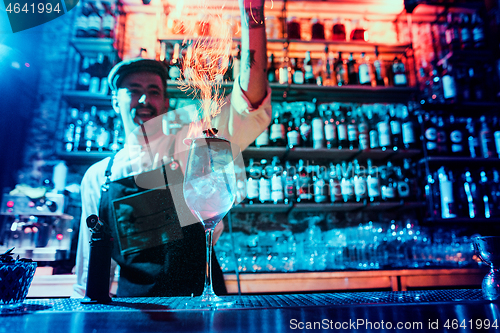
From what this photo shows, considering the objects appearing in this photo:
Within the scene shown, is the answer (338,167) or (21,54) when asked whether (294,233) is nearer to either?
Answer: (338,167)

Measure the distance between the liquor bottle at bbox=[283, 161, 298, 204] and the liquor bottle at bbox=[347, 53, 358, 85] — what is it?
85 cm

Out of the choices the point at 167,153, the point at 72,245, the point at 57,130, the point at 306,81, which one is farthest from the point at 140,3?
the point at 72,245

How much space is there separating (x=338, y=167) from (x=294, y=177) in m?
0.41

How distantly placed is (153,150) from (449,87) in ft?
7.67

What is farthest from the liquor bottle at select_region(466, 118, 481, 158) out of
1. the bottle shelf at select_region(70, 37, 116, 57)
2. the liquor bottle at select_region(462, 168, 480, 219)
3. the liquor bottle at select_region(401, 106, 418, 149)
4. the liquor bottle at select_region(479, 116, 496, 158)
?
the bottle shelf at select_region(70, 37, 116, 57)

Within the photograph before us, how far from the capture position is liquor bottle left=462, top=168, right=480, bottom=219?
2.30 metres

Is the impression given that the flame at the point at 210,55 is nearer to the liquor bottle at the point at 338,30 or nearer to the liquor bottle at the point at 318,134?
the liquor bottle at the point at 318,134

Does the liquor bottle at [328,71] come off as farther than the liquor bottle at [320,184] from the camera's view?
Yes

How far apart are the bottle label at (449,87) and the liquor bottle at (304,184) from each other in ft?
4.12

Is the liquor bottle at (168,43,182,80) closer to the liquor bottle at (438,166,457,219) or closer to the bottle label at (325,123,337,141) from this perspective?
the bottle label at (325,123,337,141)

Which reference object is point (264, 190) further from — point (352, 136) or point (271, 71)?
point (271, 71)

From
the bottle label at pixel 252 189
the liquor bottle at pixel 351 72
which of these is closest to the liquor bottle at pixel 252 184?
the bottle label at pixel 252 189

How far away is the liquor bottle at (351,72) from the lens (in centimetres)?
252

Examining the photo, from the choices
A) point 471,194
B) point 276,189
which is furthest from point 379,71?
point 276,189
